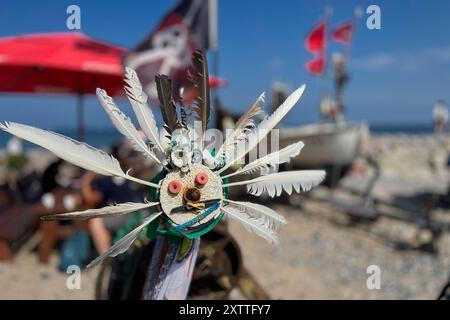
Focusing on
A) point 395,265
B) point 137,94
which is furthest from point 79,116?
point 137,94

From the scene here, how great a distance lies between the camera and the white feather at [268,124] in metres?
1.71

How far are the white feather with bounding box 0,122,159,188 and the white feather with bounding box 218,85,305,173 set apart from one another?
416 millimetres

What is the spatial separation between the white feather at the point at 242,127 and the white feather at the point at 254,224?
0.27 m

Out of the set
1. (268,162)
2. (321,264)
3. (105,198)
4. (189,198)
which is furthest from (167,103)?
(321,264)

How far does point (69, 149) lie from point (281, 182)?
0.91 meters

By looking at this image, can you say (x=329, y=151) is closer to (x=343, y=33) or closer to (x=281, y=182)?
(x=343, y=33)

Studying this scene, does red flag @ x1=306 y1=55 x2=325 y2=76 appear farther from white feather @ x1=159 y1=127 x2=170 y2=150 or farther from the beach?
white feather @ x1=159 y1=127 x2=170 y2=150

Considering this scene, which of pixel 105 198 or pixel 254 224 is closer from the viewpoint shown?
pixel 254 224

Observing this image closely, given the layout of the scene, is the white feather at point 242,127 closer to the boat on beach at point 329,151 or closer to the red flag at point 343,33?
the boat on beach at point 329,151

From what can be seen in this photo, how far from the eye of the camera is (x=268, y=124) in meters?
1.73

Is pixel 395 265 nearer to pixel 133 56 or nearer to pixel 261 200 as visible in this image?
pixel 261 200

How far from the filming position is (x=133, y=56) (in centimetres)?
626

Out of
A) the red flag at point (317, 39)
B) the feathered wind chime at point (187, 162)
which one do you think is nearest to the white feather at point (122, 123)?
the feathered wind chime at point (187, 162)
